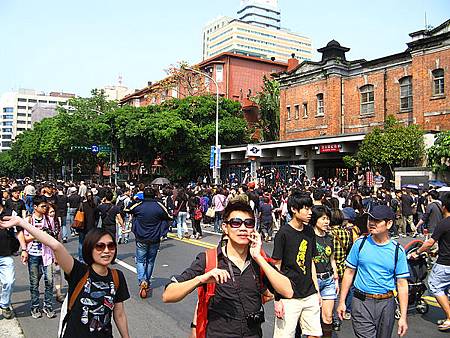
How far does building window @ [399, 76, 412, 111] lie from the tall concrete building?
78.5 metres

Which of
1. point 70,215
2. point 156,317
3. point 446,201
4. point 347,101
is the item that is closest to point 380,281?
point 446,201

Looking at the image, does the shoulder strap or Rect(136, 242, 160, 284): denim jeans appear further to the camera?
Rect(136, 242, 160, 284): denim jeans

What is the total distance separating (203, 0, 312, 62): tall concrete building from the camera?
12000 centimetres

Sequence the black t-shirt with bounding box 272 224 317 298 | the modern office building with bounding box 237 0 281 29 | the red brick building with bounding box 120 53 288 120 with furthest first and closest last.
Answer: the modern office building with bounding box 237 0 281 29 → the red brick building with bounding box 120 53 288 120 → the black t-shirt with bounding box 272 224 317 298

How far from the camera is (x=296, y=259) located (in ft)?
14.6

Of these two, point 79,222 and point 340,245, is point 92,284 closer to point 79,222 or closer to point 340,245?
point 340,245

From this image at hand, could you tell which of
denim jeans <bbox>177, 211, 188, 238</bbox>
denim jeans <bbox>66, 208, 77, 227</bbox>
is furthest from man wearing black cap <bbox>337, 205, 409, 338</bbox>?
denim jeans <bbox>66, 208, 77, 227</bbox>

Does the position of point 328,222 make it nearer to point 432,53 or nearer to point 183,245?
point 183,245

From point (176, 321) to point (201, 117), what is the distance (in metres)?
32.1

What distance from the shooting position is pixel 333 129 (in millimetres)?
32000

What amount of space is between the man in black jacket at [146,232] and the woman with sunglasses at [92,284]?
13.4 feet

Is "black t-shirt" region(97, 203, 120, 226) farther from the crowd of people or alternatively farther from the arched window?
the arched window

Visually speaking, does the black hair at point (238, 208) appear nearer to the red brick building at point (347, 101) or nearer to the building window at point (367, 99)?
the red brick building at point (347, 101)

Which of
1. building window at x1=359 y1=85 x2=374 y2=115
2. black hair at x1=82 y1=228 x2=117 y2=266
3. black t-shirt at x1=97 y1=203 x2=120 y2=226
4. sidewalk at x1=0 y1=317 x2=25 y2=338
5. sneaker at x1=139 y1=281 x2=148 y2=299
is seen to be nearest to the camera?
black hair at x1=82 y1=228 x2=117 y2=266
